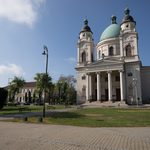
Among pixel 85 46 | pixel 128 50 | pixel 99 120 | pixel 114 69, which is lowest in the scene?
pixel 99 120

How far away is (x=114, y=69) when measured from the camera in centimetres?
4016

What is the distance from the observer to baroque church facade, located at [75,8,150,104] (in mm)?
39375

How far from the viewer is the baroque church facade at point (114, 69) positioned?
129 feet

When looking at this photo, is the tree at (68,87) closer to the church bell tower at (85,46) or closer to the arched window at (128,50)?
the church bell tower at (85,46)

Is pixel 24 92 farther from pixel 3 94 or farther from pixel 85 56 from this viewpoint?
pixel 3 94

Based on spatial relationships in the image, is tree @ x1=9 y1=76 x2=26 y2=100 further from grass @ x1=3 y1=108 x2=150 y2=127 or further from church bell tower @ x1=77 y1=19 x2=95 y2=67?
grass @ x1=3 y1=108 x2=150 y2=127

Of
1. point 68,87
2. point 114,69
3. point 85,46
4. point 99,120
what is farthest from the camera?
point 68,87

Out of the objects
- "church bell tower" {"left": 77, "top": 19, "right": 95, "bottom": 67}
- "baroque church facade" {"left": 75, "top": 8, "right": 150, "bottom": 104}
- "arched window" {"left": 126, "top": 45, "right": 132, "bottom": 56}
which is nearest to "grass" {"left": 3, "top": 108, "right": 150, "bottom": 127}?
"baroque church facade" {"left": 75, "top": 8, "right": 150, "bottom": 104}

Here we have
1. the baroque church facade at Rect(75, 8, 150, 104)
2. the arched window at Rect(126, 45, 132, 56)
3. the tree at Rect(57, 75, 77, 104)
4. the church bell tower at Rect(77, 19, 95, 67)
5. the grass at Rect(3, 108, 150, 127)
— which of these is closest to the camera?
the grass at Rect(3, 108, 150, 127)

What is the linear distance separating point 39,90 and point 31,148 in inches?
1854

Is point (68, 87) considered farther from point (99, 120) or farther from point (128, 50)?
point (99, 120)

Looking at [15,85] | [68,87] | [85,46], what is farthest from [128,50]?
[15,85]

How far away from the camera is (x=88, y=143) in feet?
20.0

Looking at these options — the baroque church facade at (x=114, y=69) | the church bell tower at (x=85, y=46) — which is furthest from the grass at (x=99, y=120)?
the church bell tower at (x=85, y=46)
